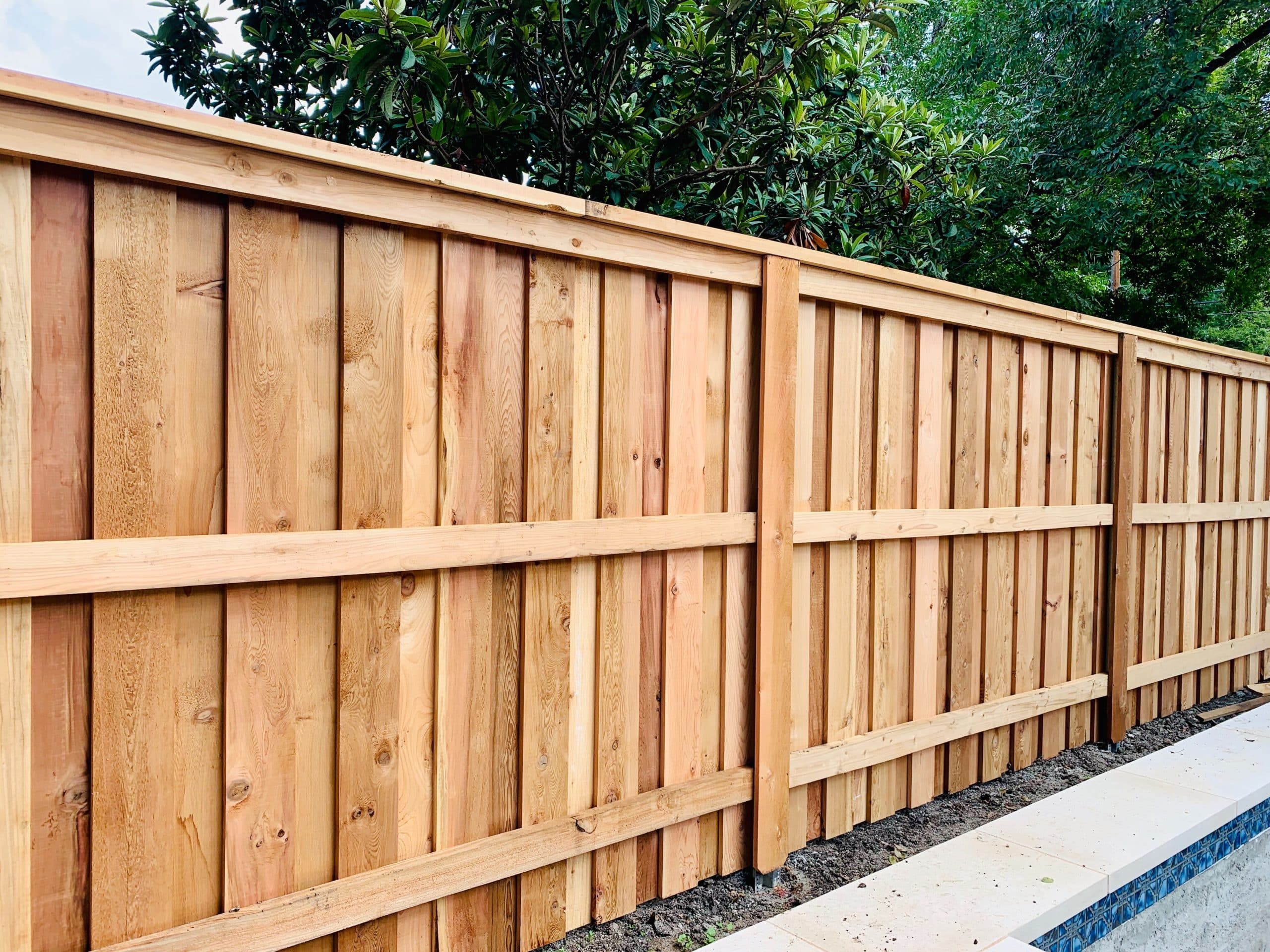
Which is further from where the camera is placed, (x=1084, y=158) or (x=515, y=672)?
(x=1084, y=158)

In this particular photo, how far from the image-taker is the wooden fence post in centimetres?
220

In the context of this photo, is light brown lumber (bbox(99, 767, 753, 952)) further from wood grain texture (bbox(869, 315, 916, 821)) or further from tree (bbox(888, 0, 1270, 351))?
tree (bbox(888, 0, 1270, 351))

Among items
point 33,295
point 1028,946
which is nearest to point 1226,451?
point 1028,946

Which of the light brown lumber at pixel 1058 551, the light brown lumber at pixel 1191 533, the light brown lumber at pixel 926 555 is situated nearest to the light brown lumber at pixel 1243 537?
the light brown lumber at pixel 1191 533

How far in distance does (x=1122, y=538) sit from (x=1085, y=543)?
227 millimetres

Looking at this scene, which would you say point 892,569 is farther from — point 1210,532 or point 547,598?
point 1210,532

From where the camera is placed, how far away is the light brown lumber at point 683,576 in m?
2.05

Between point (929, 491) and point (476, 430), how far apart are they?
1.63 m

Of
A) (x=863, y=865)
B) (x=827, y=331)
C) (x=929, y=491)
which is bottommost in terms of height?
(x=863, y=865)

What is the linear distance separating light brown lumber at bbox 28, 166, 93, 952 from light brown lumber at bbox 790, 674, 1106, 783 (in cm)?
171

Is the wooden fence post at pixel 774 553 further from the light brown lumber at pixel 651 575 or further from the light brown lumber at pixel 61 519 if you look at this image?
the light brown lumber at pixel 61 519

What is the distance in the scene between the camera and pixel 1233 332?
779cm

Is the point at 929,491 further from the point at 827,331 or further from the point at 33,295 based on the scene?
the point at 33,295

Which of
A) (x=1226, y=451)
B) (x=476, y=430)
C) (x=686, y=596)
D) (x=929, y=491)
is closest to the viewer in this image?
(x=476, y=430)
